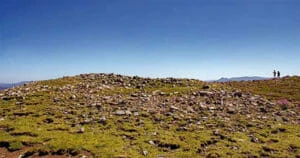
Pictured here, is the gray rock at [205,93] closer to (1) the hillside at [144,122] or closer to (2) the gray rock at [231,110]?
(1) the hillside at [144,122]

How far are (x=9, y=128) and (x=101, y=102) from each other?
8.79 meters

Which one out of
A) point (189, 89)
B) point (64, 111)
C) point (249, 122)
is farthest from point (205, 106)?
point (64, 111)

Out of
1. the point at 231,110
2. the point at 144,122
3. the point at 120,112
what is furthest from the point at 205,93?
the point at 144,122

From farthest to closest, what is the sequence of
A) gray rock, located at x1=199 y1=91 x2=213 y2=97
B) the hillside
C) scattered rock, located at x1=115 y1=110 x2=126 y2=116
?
1. gray rock, located at x1=199 y1=91 x2=213 y2=97
2. scattered rock, located at x1=115 y1=110 x2=126 y2=116
3. the hillside

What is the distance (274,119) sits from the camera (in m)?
25.5

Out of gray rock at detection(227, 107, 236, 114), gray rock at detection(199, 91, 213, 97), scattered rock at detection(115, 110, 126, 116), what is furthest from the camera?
gray rock at detection(199, 91, 213, 97)

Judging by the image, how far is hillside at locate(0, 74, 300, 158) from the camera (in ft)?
59.4

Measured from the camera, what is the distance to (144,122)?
912 inches

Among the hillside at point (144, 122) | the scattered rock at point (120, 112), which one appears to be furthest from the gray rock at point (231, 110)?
the scattered rock at point (120, 112)

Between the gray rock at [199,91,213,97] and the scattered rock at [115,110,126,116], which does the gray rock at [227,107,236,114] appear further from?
the scattered rock at [115,110,126,116]

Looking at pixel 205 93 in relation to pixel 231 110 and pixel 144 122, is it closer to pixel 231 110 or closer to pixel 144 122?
pixel 231 110

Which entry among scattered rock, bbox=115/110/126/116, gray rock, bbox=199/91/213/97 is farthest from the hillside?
gray rock, bbox=199/91/213/97

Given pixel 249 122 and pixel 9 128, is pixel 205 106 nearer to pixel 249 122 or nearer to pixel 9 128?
pixel 249 122

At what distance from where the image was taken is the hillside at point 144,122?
59.4 feet
